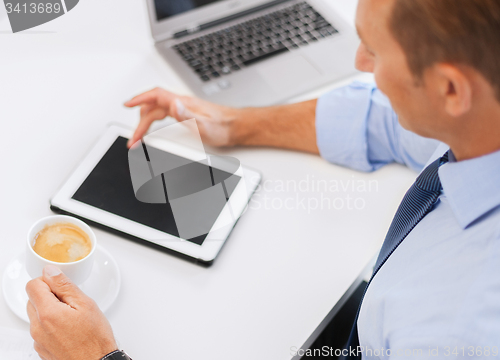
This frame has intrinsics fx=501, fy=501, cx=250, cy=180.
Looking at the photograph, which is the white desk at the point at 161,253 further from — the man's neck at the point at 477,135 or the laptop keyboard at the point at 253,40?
the man's neck at the point at 477,135

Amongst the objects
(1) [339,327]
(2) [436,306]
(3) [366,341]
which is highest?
(2) [436,306]

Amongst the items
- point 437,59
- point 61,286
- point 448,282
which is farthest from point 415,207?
point 61,286

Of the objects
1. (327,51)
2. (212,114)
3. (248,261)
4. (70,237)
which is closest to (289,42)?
(327,51)

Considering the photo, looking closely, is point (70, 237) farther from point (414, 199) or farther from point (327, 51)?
point (327, 51)

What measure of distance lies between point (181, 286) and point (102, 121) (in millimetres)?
401

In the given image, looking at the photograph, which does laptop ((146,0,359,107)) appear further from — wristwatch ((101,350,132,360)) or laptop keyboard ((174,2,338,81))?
wristwatch ((101,350,132,360))

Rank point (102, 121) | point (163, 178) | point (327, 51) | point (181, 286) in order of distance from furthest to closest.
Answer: point (327, 51) < point (102, 121) < point (163, 178) < point (181, 286)

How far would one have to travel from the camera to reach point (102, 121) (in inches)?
39.6

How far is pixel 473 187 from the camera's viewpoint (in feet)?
2.11

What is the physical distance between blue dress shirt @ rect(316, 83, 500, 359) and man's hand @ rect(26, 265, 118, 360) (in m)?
0.37

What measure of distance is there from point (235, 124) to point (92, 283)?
0.41 meters

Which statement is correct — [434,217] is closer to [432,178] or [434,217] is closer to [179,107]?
[432,178]

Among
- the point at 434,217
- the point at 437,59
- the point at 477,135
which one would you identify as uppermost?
the point at 437,59

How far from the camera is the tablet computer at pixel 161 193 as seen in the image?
2.73 feet
